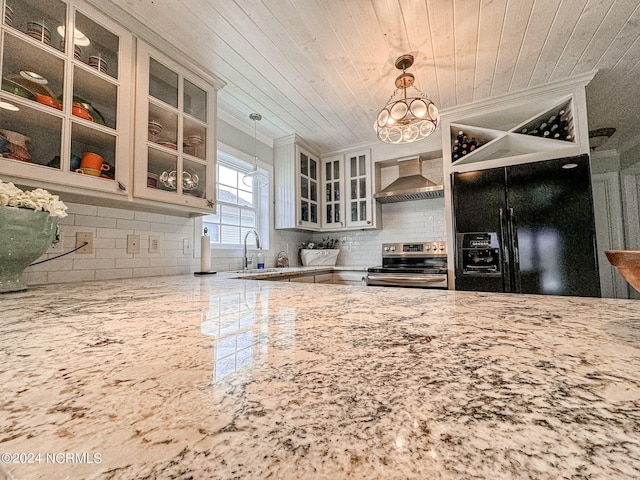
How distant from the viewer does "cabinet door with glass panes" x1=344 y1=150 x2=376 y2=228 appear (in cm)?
333

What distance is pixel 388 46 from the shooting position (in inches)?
70.4

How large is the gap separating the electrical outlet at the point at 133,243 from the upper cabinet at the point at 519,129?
2617 millimetres

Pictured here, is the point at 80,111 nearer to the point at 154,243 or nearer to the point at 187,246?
the point at 154,243

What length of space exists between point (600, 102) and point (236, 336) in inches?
140

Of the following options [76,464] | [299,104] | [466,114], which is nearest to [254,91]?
[299,104]

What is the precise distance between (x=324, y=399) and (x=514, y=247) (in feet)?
7.97

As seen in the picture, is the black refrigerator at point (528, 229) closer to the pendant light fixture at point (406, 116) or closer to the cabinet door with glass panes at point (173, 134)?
the pendant light fixture at point (406, 116)

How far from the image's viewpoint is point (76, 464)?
194 millimetres

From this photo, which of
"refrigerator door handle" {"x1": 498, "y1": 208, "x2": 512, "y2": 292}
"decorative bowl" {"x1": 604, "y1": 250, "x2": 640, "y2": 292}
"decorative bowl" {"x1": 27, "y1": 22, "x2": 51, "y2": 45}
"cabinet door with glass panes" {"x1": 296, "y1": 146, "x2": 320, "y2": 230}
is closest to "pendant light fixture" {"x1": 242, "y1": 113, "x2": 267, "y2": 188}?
"cabinet door with glass panes" {"x1": 296, "y1": 146, "x2": 320, "y2": 230}

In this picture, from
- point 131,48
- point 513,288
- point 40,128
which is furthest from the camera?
point 513,288

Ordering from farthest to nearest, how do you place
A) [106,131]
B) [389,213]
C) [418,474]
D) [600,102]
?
[389,213] → [600,102] → [106,131] → [418,474]

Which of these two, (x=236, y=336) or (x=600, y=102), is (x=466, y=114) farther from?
(x=236, y=336)

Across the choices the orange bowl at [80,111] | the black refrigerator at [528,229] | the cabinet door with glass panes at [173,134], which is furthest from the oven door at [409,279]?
the orange bowl at [80,111]

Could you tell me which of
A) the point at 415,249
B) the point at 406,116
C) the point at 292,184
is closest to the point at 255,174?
the point at 292,184
